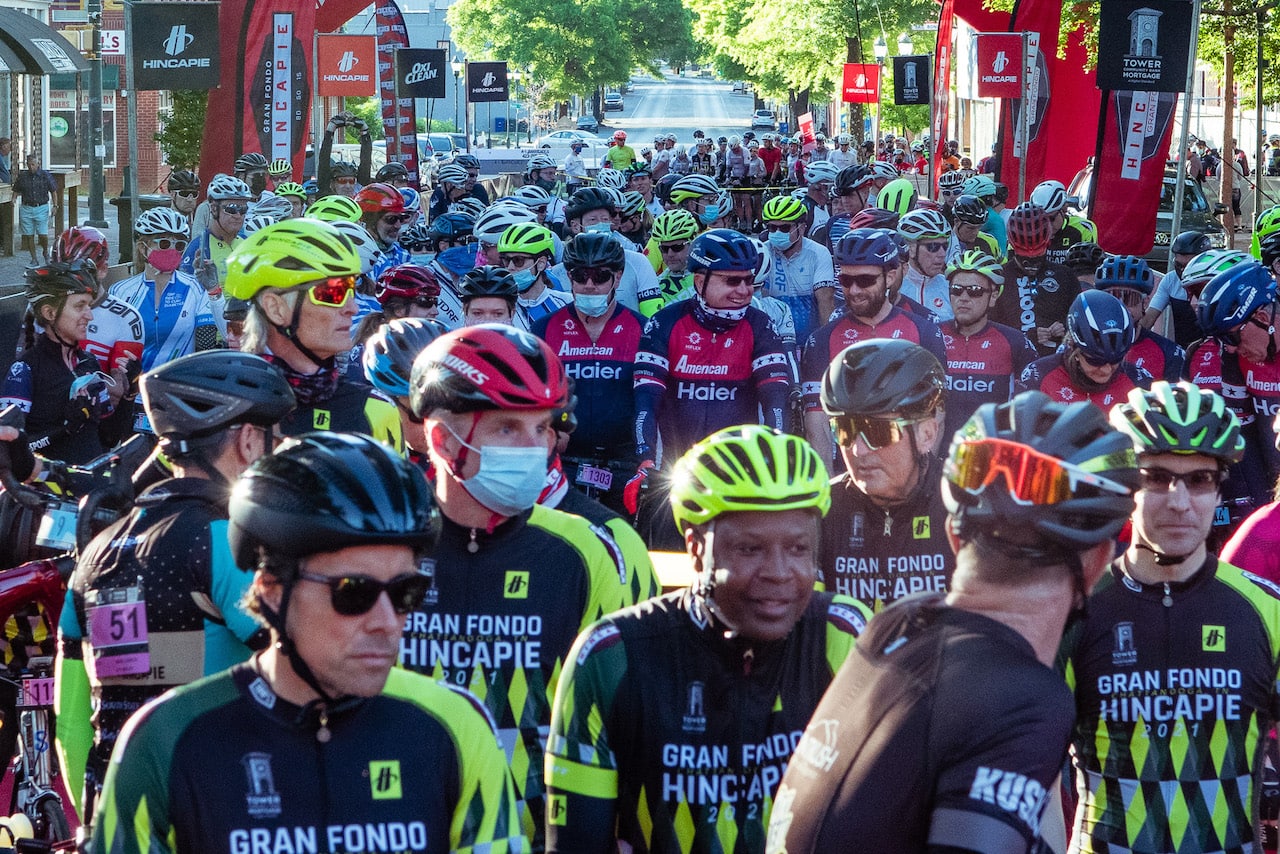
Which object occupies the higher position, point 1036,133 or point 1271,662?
point 1036,133

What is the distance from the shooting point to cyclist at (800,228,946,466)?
30.6ft

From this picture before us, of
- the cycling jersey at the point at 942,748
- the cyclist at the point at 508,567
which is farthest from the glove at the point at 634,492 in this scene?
the cycling jersey at the point at 942,748

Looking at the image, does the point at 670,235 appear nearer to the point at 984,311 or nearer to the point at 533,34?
the point at 984,311

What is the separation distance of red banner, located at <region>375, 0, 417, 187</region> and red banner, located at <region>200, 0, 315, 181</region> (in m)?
6.66

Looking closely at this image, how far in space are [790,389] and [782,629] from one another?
16.7 ft

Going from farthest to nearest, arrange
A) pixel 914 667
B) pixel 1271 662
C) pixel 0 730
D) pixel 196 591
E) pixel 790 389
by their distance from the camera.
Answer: pixel 790 389, pixel 0 730, pixel 1271 662, pixel 196 591, pixel 914 667

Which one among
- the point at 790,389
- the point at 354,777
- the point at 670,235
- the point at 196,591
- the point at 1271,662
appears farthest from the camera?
the point at 670,235

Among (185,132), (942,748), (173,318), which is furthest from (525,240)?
(185,132)

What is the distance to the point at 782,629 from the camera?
3.96m

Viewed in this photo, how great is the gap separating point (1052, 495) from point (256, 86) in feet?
78.5

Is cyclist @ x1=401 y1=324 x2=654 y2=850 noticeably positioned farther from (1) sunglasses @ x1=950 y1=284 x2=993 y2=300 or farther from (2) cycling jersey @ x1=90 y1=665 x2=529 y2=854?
(1) sunglasses @ x1=950 y1=284 x2=993 y2=300

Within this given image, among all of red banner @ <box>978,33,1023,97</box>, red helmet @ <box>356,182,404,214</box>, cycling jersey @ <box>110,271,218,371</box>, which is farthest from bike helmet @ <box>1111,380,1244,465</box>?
red banner @ <box>978,33,1023,97</box>

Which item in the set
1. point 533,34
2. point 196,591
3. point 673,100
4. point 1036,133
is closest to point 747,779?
point 196,591

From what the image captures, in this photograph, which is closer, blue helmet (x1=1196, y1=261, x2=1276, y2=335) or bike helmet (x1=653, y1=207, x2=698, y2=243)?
blue helmet (x1=1196, y1=261, x2=1276, y2=335)
